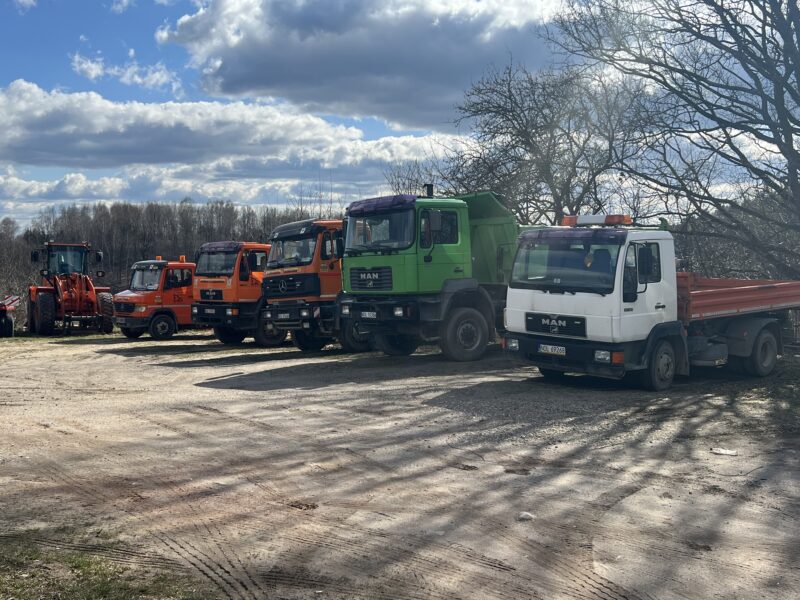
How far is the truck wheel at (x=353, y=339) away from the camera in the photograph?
1794cm

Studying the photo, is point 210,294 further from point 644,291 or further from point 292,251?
point 644,291

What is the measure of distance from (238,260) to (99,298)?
7.88 m

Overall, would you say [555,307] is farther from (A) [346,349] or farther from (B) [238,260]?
(B) [238,260]

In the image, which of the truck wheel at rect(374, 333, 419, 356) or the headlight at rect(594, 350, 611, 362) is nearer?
the headlight at rect(594, 350, 611, 362)

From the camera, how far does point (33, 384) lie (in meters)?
13.8

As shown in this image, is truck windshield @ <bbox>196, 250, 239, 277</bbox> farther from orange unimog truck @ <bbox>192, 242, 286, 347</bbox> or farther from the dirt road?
the dirt road

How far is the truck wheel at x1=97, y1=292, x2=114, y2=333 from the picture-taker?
83.9 ft

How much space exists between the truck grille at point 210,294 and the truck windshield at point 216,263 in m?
0.45

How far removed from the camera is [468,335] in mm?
15914

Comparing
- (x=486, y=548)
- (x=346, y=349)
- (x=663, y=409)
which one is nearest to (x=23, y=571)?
(x=486, y=548)

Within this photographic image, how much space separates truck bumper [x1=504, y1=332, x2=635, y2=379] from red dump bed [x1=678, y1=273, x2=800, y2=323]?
151 cm

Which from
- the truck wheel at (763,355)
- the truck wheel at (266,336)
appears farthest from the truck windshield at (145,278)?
the truck wheel at (763,355)

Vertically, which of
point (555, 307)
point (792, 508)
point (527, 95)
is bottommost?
point (792, 508)

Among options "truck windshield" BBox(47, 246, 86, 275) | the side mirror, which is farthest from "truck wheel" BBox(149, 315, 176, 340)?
the side mirror
